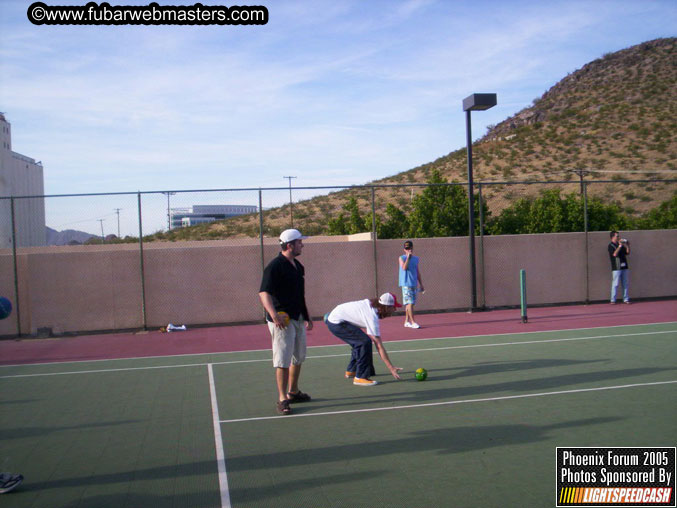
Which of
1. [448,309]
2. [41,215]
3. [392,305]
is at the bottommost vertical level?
[448,309]

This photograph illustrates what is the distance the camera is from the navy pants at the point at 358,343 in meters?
8.34

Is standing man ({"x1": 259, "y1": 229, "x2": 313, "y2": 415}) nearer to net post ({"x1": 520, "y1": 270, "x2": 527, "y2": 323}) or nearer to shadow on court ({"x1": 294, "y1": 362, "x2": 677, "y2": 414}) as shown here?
shadow on court ({"x1": 294, "y1": 362, "x2": 677, "y2": 414})

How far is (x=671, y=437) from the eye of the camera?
5730mm

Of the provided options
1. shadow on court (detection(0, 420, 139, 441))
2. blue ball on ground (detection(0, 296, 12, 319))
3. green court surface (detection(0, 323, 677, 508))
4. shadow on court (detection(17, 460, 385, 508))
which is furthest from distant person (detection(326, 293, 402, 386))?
blue ball on ground (detection(0, 296, 12, 319))

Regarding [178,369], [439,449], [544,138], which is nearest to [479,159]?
[544,138]

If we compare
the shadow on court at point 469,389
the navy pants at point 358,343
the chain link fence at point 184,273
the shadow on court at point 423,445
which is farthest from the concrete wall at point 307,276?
the shadow on court at point 423,445

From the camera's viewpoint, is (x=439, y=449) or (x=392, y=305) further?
(x=392, y=305)

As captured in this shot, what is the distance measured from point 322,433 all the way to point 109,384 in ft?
13.9

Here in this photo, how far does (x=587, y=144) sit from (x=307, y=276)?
130 feet

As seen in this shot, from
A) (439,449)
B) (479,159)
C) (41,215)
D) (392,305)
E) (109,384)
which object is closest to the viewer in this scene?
(439,449)

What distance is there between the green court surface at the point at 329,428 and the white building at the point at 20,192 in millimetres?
5889

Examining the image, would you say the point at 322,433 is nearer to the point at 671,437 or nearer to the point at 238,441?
the point at 238,441

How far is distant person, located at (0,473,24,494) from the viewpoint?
15.9 ft

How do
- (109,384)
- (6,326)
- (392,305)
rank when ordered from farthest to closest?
(6,326) → (109,384) → (392,305)
